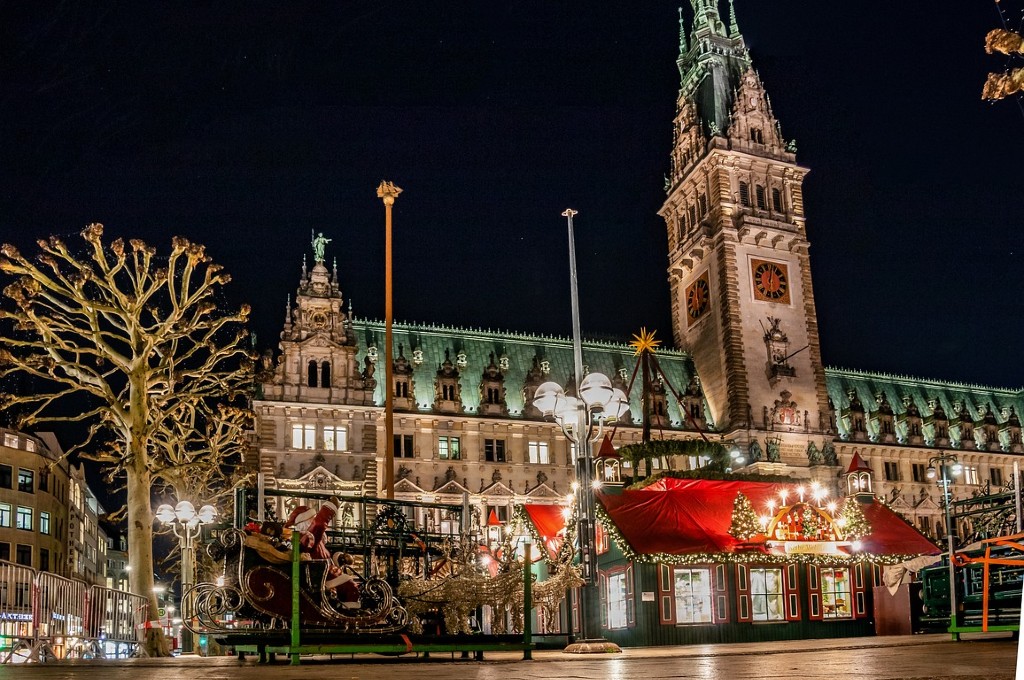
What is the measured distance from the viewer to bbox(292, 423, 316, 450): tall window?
2361 inches

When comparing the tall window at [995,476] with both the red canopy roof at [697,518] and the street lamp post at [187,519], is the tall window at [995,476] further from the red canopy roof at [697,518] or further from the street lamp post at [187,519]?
the street lamp post at [187,519]

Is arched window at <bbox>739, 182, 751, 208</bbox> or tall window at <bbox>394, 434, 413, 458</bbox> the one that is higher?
arched window at <bbox>739, 182, 751, 208</bbox>

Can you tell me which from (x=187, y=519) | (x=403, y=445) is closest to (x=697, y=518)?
(x=187, y=519)

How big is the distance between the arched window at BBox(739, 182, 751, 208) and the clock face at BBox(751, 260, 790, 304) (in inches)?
183

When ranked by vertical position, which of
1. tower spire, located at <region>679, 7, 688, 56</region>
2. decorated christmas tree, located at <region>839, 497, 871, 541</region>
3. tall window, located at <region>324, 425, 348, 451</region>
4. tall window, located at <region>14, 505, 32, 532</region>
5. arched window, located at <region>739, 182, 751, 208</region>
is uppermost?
tower spire, located at <region>679, 7, 688, 56</region>

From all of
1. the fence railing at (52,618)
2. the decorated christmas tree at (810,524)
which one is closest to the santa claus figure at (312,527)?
the fence railing at (52,618)

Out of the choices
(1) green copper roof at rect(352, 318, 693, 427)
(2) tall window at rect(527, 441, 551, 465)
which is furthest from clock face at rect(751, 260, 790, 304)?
(2) tall window at rect(527, 441, 551, 465)

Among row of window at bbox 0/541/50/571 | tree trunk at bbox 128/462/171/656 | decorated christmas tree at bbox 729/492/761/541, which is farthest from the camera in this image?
row of window at bbox 0/541/50/571

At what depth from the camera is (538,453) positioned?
67812mm

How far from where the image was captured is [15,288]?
28766 millimetres

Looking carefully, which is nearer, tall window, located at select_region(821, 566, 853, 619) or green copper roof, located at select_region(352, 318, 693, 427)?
tall window, located at select_region(821, 566, 853, 619)

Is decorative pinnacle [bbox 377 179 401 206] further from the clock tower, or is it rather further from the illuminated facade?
the clock tower

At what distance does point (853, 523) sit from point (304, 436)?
36849 mm

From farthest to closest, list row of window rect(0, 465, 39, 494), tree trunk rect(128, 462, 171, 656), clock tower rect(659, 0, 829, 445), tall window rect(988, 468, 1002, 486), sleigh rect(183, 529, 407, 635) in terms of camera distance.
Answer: tall window rect(988, 468, 1002, 486) < clock tower rect(659, 0, 829, 445) < row of window rect(0, 465, 39, 494) < tree trunk rect(128, 462, 171, 656) < sleigh rect(183, 529, 407, 635)
